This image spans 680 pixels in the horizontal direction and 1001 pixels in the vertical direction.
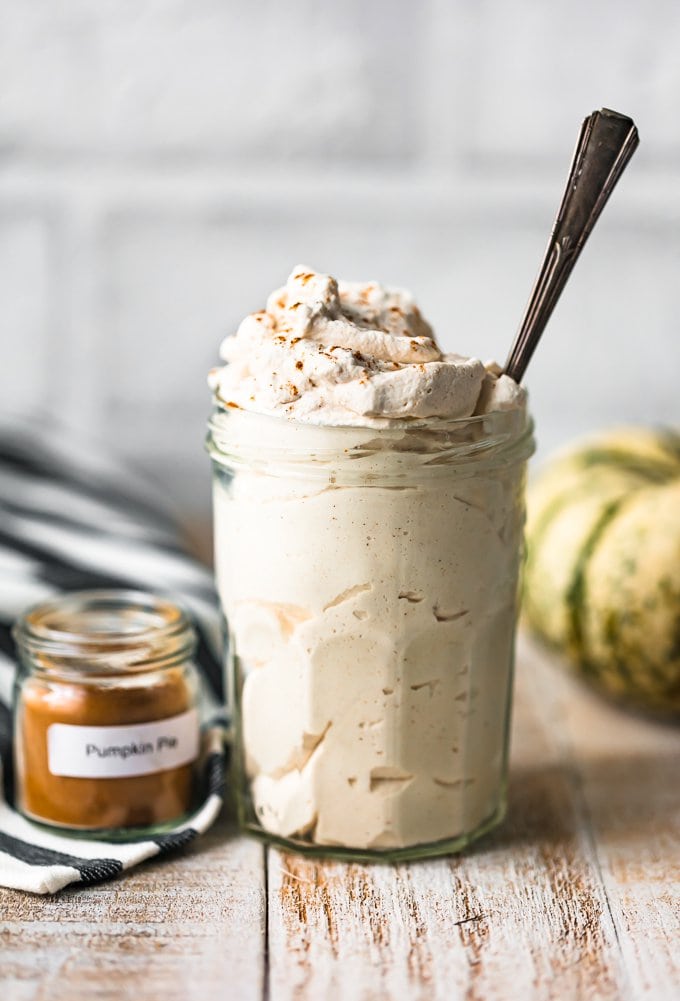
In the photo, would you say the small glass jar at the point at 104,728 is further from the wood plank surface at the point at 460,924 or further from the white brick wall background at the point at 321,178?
the white brick wall background at the point at 321,178

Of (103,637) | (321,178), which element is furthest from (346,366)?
(321,178)

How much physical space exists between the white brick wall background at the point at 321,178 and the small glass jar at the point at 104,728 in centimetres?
84

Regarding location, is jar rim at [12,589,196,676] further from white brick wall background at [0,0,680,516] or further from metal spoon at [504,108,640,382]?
white brick wall background at [0,0,680,516]

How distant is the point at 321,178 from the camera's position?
1632 mm

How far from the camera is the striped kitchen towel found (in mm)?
858

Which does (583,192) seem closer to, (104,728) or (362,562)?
(362,562)

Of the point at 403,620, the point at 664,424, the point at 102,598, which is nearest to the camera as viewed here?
the point at 403,620

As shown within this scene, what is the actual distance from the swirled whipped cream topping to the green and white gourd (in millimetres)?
322

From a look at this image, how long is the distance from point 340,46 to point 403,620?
984 mm

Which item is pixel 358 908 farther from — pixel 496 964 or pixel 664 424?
pixel 664 424

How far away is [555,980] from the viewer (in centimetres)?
75

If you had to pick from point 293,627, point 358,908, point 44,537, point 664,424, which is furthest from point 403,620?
point 664,424

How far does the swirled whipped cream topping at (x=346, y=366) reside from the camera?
30.7 inches

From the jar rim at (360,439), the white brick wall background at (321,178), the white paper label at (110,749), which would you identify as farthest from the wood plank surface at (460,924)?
the white brick wall background at (321,178)
